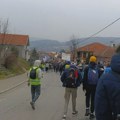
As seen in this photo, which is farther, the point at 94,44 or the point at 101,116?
the point at 94,44

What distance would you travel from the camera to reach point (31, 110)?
1354cm

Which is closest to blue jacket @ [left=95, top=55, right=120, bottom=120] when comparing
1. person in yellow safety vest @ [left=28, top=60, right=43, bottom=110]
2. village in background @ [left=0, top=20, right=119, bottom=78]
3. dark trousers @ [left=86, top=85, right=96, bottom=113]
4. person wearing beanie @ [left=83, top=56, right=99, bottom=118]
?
person wearing beanie @ [left=83, top=56, right=99, bottom=118]

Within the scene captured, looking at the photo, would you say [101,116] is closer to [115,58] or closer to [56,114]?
[115,58]

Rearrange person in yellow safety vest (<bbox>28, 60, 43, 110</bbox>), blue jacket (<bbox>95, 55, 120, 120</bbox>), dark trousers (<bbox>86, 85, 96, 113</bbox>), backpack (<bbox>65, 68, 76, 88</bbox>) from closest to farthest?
blue jacket (<bbox>95, 55, 120, 120</bbox>) < dark trousers (<bbox>86, 85, 96, 113</bbox>) < backpack (<bbox>65, 68, 76, 88</bbox>) < person in yellow safety vest (<bbox>28, 60, 43, 110</bbox>)

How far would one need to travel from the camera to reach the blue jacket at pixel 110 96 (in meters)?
4.05

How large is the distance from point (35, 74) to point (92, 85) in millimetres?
3219

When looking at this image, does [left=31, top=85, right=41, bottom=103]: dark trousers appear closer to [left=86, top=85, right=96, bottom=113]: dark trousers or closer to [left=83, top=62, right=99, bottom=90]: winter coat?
[left=86, top=85, right=96, bottom=113]: dark trousers

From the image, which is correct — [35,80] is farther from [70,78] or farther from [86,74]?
[86,74]

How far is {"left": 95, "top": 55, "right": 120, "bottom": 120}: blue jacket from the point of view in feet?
13.3

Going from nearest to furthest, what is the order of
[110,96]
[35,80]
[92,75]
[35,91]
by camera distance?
[110,96], [92,75], [35,80], [35,91]

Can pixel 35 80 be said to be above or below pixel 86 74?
below

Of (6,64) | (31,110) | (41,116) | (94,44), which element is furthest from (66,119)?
(94,44)

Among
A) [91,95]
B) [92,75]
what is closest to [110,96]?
[92,75]

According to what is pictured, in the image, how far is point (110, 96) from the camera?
13.4ft
